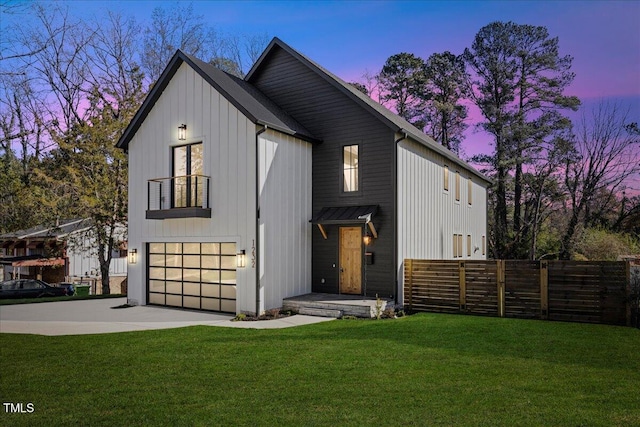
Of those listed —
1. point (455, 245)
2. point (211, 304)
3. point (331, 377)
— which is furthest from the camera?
point (455, 245)

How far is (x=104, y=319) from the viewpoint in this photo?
12.4 metres

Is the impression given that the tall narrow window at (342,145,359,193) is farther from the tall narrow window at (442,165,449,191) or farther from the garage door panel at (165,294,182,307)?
the garage door panel at (165,294,182,307)

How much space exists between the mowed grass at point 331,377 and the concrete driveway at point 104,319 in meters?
1.11

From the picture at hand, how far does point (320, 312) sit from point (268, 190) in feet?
12.1

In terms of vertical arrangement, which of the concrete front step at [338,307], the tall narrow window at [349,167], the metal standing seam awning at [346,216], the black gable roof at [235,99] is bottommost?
the concrete front step at [338,307]

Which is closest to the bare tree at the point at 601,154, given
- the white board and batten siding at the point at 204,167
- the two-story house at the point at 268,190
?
the two-story house at the point at 268,190

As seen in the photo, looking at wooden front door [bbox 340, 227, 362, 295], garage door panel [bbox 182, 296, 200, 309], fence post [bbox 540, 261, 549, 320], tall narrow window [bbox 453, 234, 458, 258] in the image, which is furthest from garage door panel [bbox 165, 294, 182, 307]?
tall narrow window [bbox 453, 234, 458, 258]

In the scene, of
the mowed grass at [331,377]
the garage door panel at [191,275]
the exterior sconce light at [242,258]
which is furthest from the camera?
the garage door panel at [191,275]

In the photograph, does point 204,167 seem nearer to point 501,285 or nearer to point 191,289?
point 191,289

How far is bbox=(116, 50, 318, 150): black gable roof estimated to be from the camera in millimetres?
12547

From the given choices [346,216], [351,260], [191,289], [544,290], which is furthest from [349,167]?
[544,290]

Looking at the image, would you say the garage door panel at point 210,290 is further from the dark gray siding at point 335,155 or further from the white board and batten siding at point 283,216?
the dark gray siding at point 335,155

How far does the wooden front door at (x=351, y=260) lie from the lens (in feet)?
45.0

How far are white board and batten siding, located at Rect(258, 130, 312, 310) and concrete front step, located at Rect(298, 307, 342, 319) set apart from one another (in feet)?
2.61
